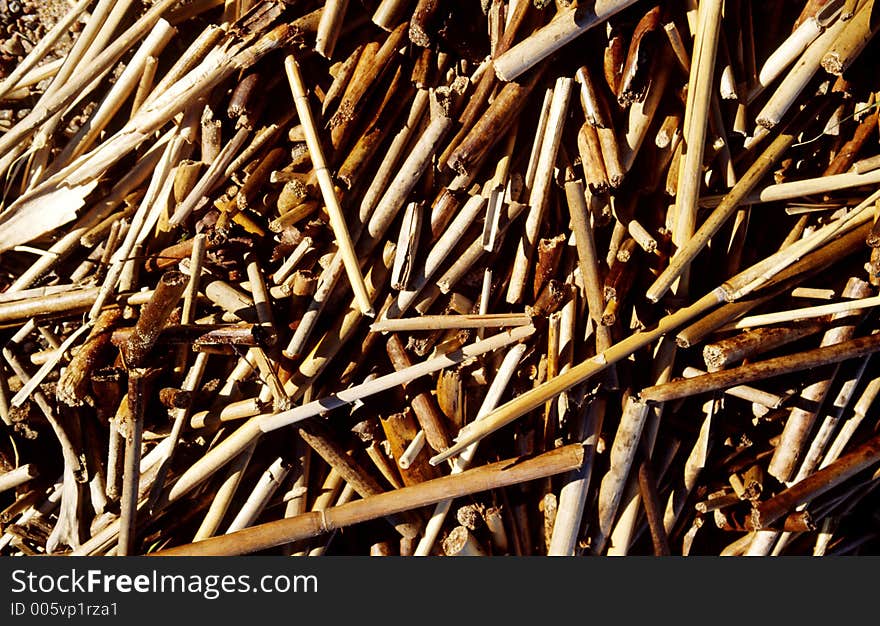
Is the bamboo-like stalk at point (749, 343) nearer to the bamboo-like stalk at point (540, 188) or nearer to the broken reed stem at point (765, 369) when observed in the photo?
the broken reed stem at point (765, 369)

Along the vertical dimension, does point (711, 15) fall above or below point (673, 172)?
above

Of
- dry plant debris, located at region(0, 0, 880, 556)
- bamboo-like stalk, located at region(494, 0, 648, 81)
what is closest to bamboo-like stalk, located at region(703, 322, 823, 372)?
dry plant debris, located at region(0, 0, 880, 556)

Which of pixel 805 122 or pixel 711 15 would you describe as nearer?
pixel 711 15

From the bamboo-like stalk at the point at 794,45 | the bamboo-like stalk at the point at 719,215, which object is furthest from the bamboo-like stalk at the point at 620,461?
the bamboo-like stalk at the point at 794,45

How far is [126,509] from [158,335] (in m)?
0.45

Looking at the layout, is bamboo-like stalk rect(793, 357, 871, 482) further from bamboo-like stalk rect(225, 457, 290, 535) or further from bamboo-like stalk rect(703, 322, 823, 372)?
bamboo-like stalk rect(225, 457, 290, 535)

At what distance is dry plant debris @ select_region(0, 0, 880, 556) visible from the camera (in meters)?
1.75

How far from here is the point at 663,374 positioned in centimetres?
184

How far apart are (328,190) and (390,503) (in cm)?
79

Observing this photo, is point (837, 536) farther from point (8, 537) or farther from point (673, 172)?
point (8, 537)

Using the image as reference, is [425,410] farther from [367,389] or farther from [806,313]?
[806,313]

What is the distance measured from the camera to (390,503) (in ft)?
6.15

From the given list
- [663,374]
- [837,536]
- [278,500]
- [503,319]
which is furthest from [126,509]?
[837,536]

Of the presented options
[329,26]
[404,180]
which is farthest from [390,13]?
[404,180]
